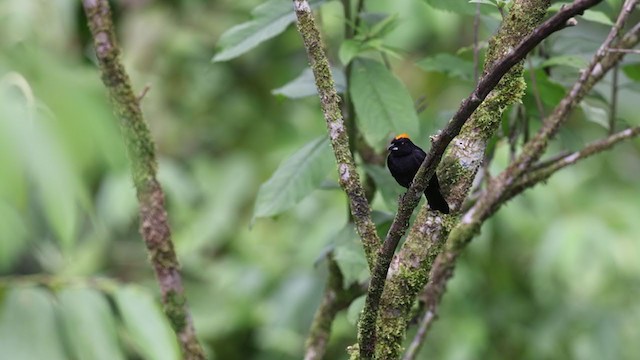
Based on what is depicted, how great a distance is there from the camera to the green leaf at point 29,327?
1.58m

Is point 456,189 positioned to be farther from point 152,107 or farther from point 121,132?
point 152,107

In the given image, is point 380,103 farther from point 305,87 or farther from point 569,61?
point 569,61

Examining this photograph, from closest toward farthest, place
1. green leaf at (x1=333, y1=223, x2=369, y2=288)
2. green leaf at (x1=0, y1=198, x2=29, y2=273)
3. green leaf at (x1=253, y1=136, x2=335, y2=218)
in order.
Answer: green leaf at (x1=0, y1=198, x2=29, y2=273) < green leaf at (x1=333, y1=223, x2=369, y2=288) < green leaf at (x1=253, y1=136, x2=335, y2=218)

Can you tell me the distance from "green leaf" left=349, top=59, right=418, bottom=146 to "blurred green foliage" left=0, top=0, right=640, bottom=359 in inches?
1.1

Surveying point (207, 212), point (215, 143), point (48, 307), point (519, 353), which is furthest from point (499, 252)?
point (48, 307)

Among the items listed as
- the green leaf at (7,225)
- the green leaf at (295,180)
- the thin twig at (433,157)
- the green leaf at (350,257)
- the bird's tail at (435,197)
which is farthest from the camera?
the green leaf at (295,180)

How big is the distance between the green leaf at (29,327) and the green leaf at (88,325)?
0.03 meters

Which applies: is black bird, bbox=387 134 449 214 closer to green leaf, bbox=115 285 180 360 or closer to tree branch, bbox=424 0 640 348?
tree branch, bbox=424 0 640 348

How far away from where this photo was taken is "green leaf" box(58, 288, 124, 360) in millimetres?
1626

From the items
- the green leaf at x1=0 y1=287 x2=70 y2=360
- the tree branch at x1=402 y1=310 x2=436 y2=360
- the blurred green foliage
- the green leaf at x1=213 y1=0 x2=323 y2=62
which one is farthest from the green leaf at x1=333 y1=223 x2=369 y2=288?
the green leaf at x1=0 y1=287 x2=70 y2=360

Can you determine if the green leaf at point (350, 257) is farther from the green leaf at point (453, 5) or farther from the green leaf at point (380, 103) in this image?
the green leaf at point (453, 5)

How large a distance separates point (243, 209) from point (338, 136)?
3.26 m

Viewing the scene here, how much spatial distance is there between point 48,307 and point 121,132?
44 centimetres

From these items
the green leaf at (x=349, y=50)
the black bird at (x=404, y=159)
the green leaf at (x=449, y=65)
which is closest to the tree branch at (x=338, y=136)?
the black bird at (x=404, y=159)
